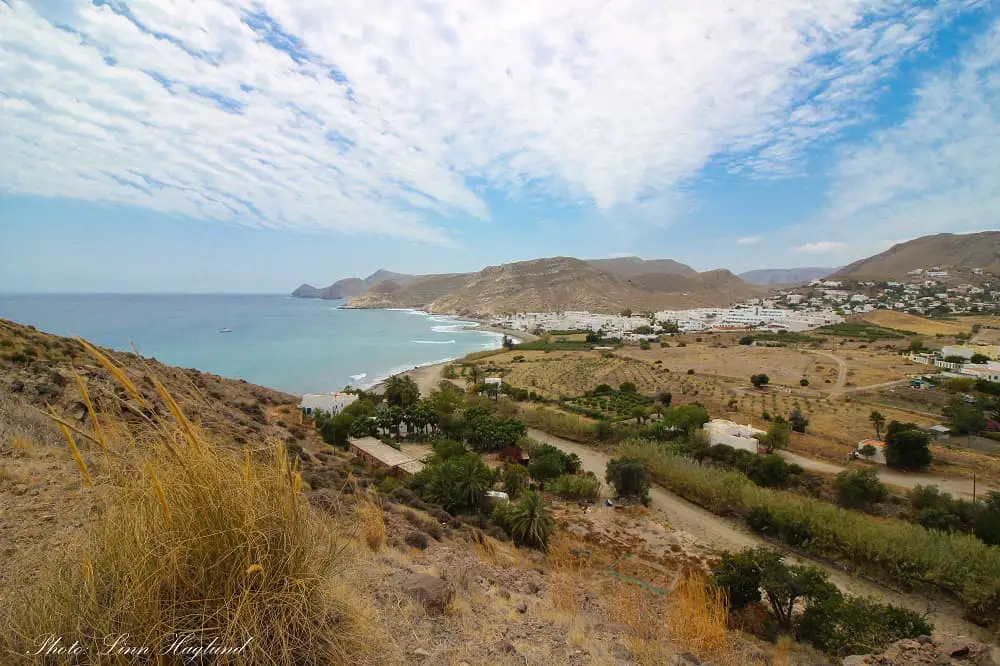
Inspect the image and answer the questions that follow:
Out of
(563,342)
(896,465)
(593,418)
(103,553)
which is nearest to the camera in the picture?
(103,553)

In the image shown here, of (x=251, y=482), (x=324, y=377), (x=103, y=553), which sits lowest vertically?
(x=324, y=377)

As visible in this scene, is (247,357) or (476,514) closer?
(476,514)

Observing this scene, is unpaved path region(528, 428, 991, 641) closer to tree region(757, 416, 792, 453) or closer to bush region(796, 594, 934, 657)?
bush region(796, 594, 934, 657)

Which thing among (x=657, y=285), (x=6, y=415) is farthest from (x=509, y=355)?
(x=657, y=285)

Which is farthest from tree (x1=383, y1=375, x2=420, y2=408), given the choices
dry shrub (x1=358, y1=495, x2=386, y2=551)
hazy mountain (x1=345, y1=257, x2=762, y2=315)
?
hazy mountain (x1=345, y1=257, x2=762, y2=315)

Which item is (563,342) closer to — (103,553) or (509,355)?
(509,355)

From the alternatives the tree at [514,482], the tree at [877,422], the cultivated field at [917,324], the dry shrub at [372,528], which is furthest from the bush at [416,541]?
the cultivated field at [917,324]
